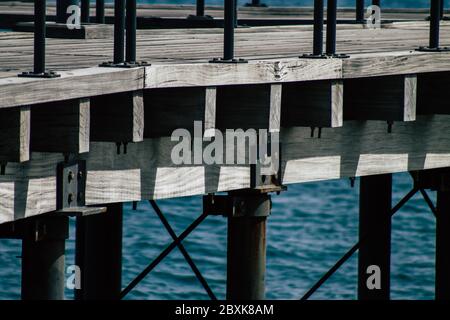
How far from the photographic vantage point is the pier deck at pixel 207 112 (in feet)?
25.4

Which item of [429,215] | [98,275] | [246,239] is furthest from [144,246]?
[246,239]

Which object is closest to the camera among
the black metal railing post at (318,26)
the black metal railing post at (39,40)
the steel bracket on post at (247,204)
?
the black metal railing post at (39,40)

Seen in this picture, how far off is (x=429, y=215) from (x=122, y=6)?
85.8 ft

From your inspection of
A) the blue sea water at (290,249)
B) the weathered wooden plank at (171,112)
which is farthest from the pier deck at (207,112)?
the blue sea water at (290,249)

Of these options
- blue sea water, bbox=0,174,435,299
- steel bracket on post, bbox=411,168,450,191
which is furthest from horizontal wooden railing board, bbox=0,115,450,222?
blue sea water, bbox=0,174,435,299

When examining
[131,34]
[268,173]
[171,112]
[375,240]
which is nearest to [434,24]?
[268,173]

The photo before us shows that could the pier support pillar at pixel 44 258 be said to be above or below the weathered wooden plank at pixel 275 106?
below

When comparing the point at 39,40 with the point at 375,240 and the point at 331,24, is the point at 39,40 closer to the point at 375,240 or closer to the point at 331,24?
the point at 331,24

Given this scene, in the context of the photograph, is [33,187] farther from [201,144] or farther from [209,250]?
[209,250]

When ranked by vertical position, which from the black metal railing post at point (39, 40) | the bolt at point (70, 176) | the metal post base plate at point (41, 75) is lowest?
the bolt at point (70, 176)

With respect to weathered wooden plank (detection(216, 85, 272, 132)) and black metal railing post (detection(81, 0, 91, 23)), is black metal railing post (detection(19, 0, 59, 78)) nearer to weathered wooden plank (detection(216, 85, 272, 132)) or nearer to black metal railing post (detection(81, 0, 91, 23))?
weathered wooden plank (detection(216, 85, 272, 132))

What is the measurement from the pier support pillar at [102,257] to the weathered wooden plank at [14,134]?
4.49 meters

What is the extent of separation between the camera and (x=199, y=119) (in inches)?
340

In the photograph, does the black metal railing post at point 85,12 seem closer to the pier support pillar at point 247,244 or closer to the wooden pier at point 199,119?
the wooden pier at point 199,119
